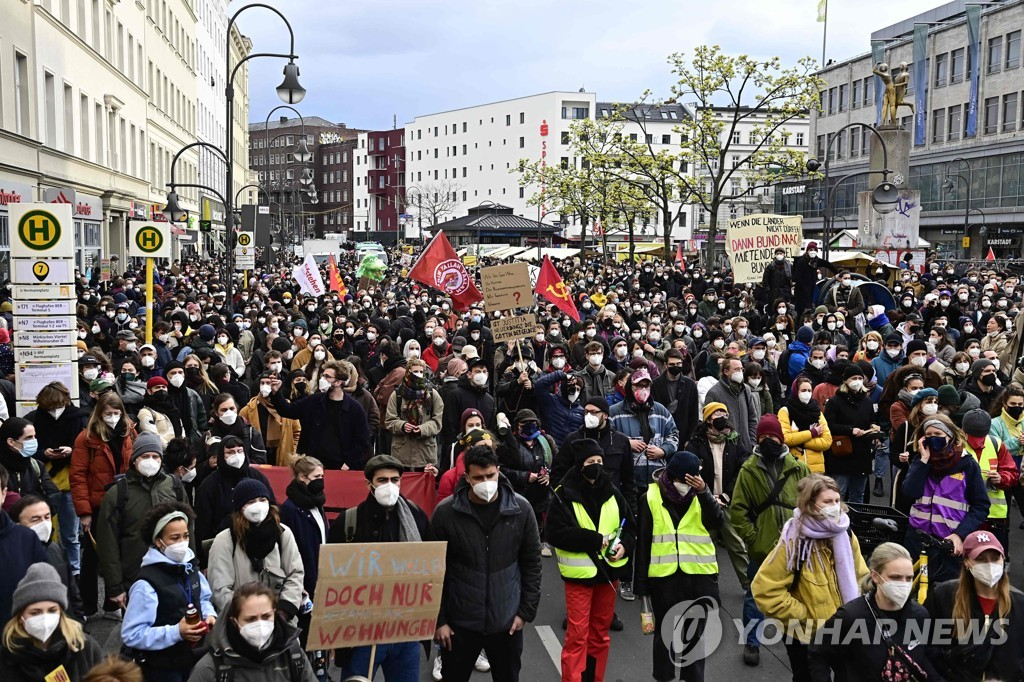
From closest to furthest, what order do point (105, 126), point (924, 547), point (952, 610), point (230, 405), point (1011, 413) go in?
1. point (952, 610)
2. point (924, 547)
3. point (230, 405)
4. point (1011, 413)
5. point (105, 126)

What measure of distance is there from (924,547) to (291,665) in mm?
4494

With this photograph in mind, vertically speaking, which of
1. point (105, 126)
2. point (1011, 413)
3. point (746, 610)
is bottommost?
point (746, 610)

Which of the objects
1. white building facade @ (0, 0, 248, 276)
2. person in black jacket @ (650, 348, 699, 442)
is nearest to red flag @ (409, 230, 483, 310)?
person in black jacket @ (650, 348, 699, 442)

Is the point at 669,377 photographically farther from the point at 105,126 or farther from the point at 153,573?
the point at 105,126

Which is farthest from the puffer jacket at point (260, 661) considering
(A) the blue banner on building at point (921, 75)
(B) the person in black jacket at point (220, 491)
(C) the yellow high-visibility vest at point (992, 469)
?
(A) the blue banner on building at point (921, 75)

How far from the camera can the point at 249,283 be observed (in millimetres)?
29688

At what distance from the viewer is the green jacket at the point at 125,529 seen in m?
6.30

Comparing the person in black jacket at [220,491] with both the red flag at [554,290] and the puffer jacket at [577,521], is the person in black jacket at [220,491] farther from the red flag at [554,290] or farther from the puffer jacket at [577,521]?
the red flag at [554,290]

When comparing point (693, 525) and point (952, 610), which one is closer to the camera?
point (952, 610)

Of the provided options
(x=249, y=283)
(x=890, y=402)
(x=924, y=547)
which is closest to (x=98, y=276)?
(x=249, y=283)

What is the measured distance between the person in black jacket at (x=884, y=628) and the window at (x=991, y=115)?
59.2 metres

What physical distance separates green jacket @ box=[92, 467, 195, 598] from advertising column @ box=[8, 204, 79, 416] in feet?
13.6

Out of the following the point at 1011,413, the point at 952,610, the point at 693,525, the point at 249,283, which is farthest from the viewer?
the point at 249,283

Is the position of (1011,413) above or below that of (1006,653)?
above
